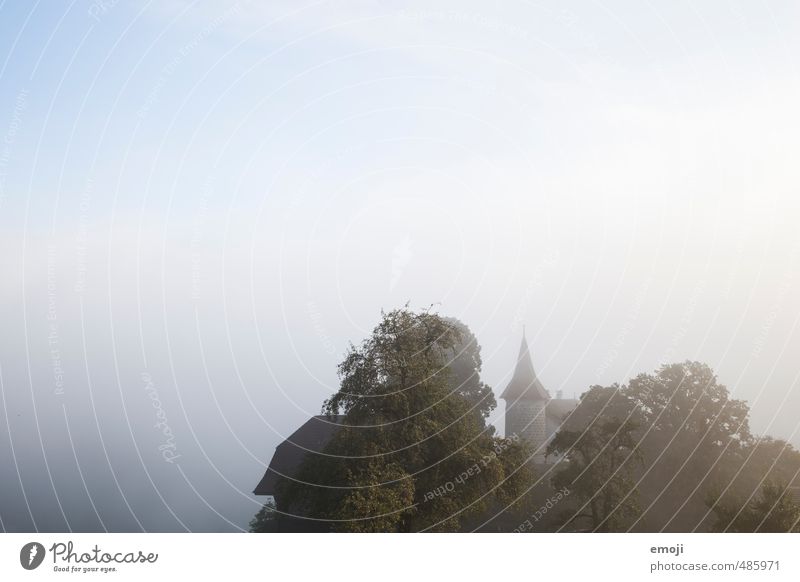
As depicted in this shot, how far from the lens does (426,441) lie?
117 ft

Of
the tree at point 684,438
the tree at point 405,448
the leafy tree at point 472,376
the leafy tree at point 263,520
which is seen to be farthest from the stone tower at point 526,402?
the tree at point 405,448

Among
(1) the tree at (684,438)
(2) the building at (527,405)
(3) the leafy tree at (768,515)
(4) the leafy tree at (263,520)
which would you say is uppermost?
(2) the building at (527,405)

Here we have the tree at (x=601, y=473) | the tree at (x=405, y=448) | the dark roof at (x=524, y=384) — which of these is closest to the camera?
the tree at (x=405, y=448)

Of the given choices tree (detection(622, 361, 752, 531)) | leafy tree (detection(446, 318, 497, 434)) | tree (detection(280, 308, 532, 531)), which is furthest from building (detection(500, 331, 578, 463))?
tree (detection(280, 308, 532, 531))

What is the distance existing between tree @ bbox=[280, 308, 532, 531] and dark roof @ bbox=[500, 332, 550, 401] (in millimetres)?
51186

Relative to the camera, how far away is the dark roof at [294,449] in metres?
59.4

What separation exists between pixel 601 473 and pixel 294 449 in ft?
81.7

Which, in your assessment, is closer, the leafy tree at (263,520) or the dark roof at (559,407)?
the leafy tree at (263,520)

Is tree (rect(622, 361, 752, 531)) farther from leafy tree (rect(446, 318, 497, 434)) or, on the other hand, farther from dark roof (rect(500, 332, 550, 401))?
dark roof (rect(500, 332, 550, 401))

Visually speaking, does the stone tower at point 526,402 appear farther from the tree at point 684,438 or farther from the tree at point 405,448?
the tree at point 405,448

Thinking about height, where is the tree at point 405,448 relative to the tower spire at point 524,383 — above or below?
below

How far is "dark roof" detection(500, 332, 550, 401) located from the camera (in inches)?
3497
